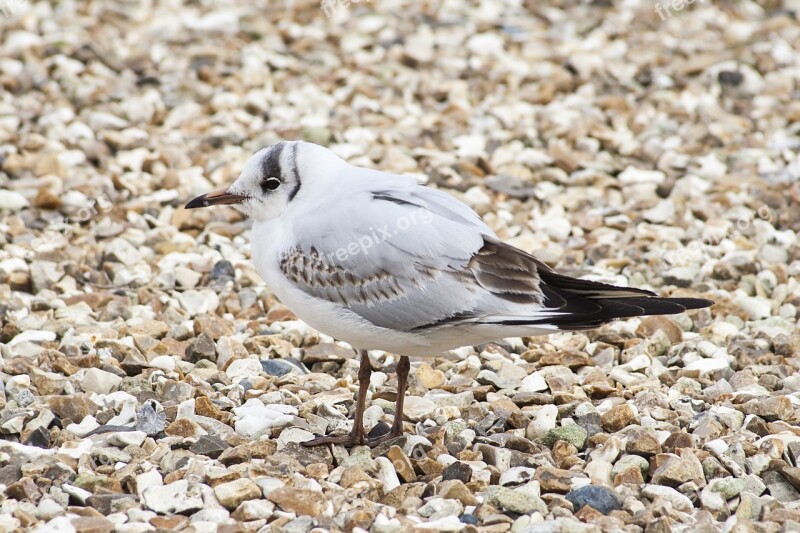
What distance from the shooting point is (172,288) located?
20.4ft

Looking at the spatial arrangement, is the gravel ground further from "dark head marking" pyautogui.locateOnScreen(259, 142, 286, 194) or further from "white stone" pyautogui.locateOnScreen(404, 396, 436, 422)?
"dark head marking" pyautogui.locateOnScreen(259, 142, 286, 194)

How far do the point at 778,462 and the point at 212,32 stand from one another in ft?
22.6

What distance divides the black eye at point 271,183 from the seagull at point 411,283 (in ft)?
0.61

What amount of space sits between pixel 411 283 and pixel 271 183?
0.85m

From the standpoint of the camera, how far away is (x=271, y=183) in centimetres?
490

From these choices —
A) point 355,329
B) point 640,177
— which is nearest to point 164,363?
point 355,329

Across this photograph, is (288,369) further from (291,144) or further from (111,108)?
(111,108)

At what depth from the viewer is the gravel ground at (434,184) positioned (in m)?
4.18

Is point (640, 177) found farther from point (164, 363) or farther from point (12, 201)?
Answer: point (12, 201)

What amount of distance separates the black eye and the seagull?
0.18 meters

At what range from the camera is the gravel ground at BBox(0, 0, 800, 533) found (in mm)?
4176

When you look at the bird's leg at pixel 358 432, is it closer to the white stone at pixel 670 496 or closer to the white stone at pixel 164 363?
the white stone at pixel 164 363

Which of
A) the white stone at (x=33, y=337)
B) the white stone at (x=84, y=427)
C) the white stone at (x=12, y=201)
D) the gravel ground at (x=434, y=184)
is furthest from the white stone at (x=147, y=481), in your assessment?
the white stone at (x=12, y=201)

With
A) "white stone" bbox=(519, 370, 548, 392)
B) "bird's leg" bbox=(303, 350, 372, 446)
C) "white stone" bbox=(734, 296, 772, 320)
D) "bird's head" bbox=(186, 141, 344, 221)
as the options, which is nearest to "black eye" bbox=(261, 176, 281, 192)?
"bird's head" bbox=(186, 141, 344, 221)
